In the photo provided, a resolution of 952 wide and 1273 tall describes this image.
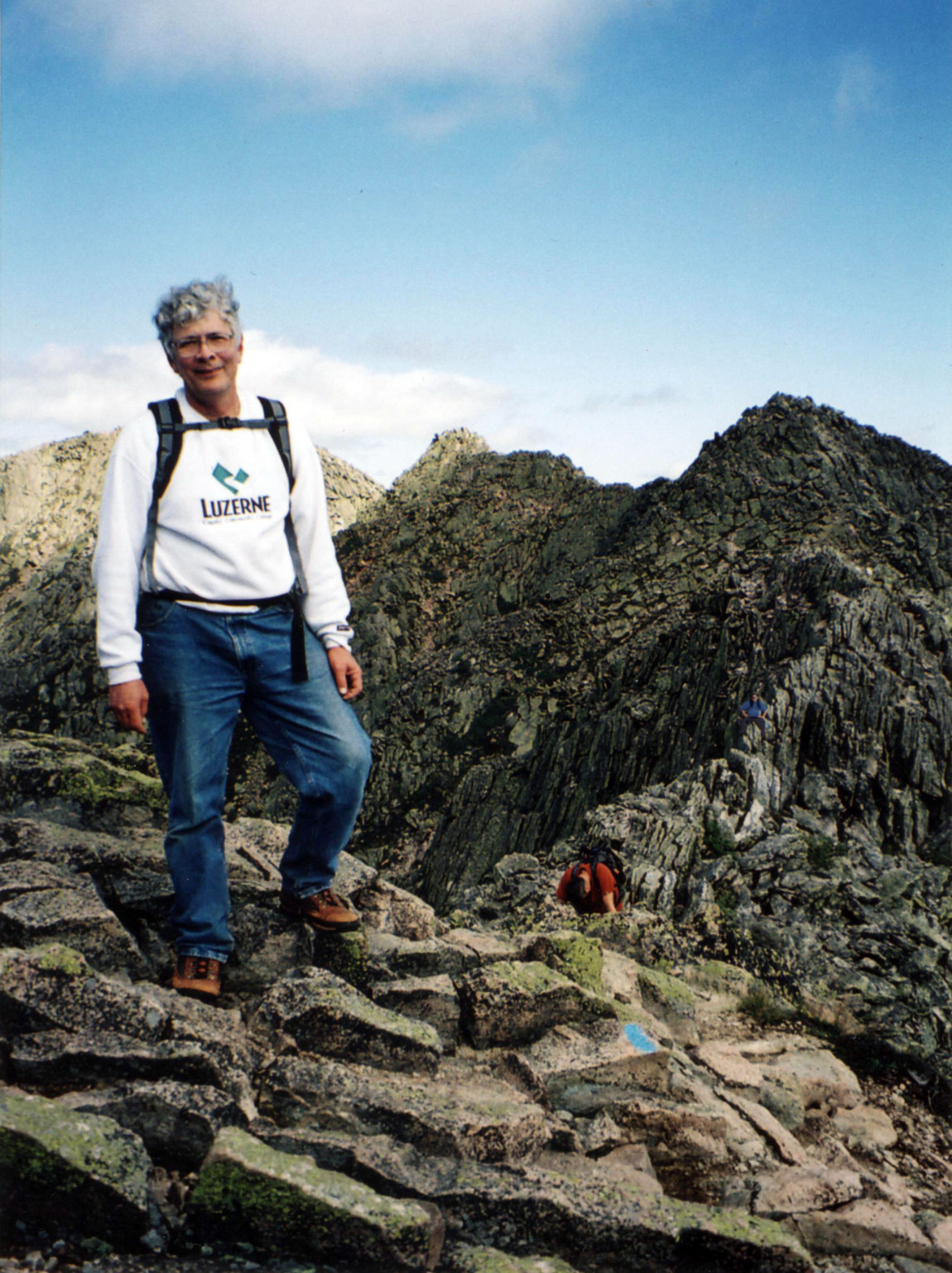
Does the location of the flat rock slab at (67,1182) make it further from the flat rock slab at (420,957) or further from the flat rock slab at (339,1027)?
the flat rock slab at (420,957)

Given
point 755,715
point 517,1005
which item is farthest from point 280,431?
point 755,715

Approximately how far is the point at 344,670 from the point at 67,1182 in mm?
2688

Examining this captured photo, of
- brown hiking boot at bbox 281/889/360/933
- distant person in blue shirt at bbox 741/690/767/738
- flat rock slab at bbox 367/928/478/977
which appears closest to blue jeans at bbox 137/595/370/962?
brown hiking boot at bbox 281/889/360/933

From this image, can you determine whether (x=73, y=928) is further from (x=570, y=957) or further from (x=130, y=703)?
(x=570, y=957)

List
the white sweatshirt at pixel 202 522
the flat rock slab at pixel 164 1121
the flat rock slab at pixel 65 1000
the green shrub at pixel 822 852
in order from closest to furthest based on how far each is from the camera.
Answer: the flat rock slab at pixel 164 1121 < the flat rock slab at pixel 65 1000 < the white sweatshirt at pixel 202 522 < the green shrub at pixel 822 852

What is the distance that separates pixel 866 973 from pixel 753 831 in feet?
19.5

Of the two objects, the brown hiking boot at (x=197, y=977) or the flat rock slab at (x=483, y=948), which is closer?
the brown hiking boot at (x=197, y=977)

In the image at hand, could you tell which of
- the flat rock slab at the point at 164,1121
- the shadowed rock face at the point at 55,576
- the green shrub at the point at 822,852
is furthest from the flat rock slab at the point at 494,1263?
the shadowed rock face at the point at 55,576

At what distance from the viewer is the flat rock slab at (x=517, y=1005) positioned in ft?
18.0

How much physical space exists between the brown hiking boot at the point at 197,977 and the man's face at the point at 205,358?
2.96 m

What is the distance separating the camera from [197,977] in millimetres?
4715

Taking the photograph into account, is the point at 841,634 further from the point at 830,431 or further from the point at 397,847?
the point at 830,431

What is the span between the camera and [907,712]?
81.5 feet

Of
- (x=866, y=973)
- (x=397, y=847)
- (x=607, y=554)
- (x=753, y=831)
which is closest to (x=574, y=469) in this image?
(x=607, y=554)
